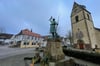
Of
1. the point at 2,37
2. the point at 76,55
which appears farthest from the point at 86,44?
the point at 2,37

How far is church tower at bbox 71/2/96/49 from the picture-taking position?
22484 mm

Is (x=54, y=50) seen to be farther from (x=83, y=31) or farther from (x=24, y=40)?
(x=24, y=40)

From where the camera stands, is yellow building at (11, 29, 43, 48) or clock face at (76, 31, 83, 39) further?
yellow building at (11, 29, 43, 48)

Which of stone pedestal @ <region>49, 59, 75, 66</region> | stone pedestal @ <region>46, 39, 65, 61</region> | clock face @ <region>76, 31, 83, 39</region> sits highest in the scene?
clock face @ <region>76, 31, 83, 39</region>

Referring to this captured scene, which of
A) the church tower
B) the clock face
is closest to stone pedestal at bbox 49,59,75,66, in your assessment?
the church tower

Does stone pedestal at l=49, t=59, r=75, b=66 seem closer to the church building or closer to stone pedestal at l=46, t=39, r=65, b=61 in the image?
stone pedestal at l=46, t=39, r=65, b=61

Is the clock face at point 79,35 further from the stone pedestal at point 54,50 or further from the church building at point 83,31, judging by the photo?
the stone pedestal at point 54,50

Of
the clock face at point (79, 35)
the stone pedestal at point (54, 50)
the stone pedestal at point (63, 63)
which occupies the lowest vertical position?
the stone pedestal at point (63, 63)

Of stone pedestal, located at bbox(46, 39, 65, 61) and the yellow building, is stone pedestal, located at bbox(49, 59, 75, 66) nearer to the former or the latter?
stone pedestal, located at bbox(46, 39, 65, 61)

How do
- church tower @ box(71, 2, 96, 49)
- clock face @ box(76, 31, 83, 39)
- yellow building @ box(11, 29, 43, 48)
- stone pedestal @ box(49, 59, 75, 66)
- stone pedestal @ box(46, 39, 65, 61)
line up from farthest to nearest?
yellow building @ box(11, 29, 43, 48) → clock face @ box(76, 31, 83, 39) → church tower @ box(71, 2, 96, 49) → stone pedestal @ box(46, 39, 65, 61) → stone pedestal @ box(49, 59, 75, 66)

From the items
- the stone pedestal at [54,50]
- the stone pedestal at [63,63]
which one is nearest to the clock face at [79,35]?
the stone pedestal at [63,63]

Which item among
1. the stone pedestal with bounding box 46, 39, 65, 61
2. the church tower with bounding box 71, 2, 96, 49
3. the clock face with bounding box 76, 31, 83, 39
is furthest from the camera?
the clock face with bounding box 76, 31, 83, 39

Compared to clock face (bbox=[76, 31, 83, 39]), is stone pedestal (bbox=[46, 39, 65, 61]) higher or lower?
lower

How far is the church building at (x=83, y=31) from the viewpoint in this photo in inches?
889
